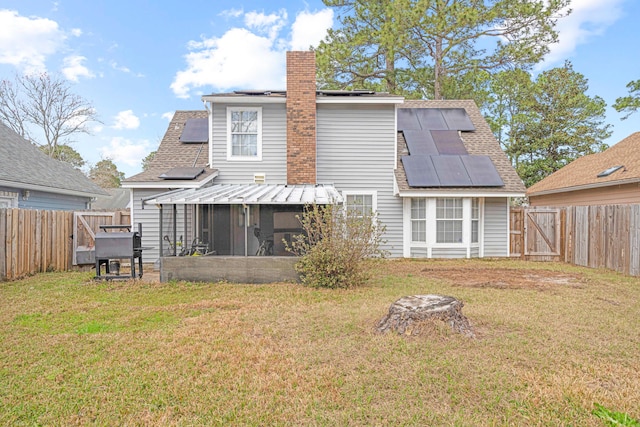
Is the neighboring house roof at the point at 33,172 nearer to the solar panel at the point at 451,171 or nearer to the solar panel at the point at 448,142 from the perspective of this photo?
the solar panel at the point at 451,171

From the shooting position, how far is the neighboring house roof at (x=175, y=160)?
11.1 meters

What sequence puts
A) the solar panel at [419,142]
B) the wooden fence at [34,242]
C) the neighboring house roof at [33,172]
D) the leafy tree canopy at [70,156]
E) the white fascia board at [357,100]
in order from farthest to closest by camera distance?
1. the leafy tree canopy at [70,156]
2. the solar panel at [419,142]
3. the neighboring house roof at [33,172]
4. the white fascia board at [357,100]
5. the wooden fence at [34,242]

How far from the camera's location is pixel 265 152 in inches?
480

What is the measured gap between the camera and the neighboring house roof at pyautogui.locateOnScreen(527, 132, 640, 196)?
13.1 meters

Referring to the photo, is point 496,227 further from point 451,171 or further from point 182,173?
point 182,173

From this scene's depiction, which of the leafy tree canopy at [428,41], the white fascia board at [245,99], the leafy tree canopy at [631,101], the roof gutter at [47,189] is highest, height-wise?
the leafy tree canopy at [428,41]

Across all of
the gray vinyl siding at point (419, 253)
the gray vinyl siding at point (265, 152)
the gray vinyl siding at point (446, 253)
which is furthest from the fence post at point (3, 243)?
the gray vinyl siding at point (446, 253)

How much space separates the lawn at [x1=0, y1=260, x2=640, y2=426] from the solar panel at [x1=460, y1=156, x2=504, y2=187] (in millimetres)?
5539

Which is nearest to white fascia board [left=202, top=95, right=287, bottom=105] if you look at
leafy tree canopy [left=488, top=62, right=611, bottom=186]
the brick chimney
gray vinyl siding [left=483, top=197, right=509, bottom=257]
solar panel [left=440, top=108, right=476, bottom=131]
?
the brick chimney

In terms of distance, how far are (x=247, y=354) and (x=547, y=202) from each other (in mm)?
18898

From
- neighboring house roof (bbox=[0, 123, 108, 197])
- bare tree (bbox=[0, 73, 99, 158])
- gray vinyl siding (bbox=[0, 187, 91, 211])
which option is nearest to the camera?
neighboring house roof (bbox=[0, 123, 108, 197])

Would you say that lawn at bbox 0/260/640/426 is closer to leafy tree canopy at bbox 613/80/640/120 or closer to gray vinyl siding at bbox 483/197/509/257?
→ gray vinyl siding at bbox 483/197/509/257

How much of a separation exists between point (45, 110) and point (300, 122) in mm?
23513

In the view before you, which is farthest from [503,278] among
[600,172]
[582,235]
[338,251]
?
[600,172]
